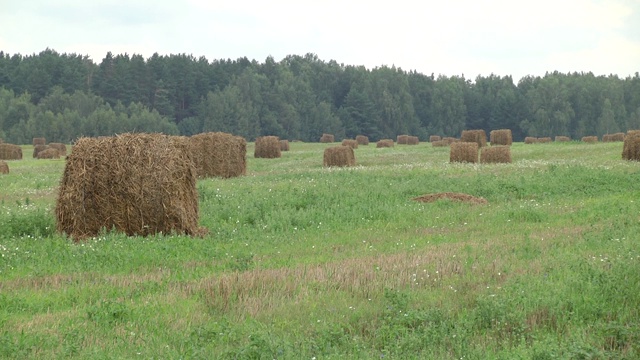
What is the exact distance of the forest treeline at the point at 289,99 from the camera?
122m

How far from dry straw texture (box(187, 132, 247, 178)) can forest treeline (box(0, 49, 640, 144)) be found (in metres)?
76.6

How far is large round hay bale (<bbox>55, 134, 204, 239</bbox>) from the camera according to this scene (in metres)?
16.6

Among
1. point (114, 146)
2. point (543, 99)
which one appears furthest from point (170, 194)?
point (543, 99)

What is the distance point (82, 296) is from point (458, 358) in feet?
17.3

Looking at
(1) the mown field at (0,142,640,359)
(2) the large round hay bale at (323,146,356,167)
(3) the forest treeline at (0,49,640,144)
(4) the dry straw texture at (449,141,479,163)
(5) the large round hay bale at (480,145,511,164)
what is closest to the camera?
(1) the mown field at (0,142,640,359)

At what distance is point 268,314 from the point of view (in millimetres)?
9711

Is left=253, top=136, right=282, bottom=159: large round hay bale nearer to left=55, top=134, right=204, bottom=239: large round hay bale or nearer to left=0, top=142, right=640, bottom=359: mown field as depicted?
left=0, top=142, right=640, bottom=359: mown field

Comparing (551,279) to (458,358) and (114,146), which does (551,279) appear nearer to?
(458,358)

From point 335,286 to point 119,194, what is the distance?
735 cm

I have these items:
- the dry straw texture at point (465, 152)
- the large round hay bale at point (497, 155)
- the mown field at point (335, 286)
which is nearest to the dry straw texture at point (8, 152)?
the dry straw texture at point (465, 152)

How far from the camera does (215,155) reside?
34156 mm

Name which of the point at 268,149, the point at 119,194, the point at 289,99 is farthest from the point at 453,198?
the point at 289,99

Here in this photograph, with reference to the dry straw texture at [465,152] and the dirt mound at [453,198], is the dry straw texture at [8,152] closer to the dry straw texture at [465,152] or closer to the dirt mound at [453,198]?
the dry straw texture at [465,152]

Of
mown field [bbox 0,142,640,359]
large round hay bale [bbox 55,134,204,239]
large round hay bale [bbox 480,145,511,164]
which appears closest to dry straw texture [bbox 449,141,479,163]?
large round hay bale [bbox 480,145,511,164]
